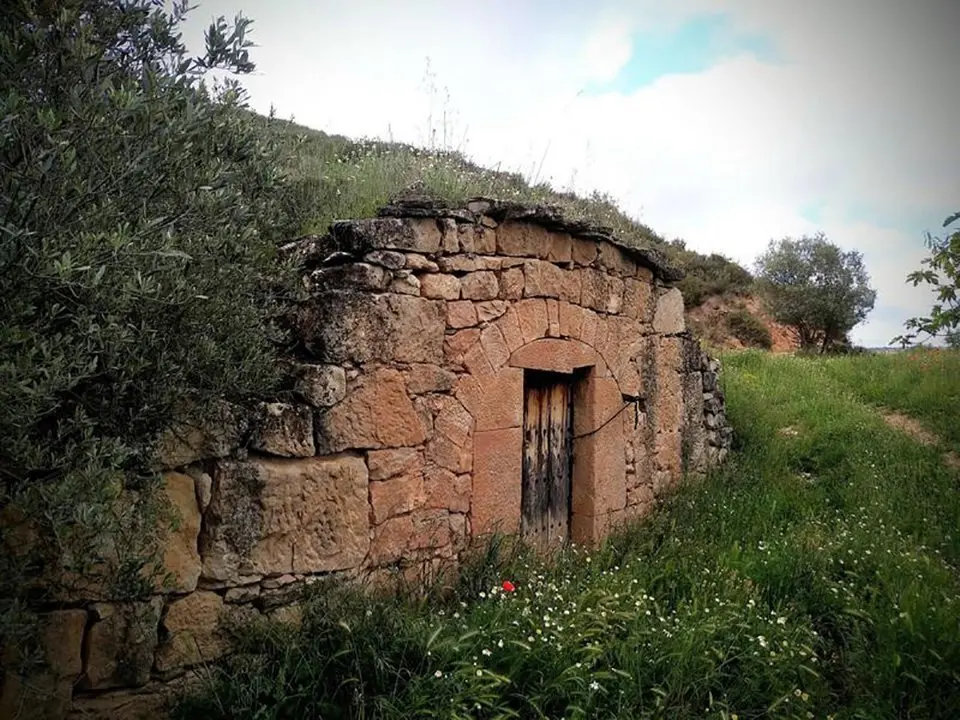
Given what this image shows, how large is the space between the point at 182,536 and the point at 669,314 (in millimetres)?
4725

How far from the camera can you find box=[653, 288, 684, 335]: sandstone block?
6379mm

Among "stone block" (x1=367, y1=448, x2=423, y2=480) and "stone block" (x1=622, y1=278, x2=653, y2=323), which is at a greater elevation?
"stone block" (x1=622, y1=278, x2=653, y2=323)

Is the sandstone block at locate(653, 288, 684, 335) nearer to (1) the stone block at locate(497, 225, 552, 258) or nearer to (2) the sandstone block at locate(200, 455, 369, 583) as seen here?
(1) the stone block at locate(497, 225, 552, 258)

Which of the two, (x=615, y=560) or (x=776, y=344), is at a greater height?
(x=776, y=344)

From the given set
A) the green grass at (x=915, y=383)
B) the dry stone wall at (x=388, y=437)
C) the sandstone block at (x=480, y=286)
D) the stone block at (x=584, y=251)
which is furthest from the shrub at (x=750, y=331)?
the sandstone block at (x=480, y=286)

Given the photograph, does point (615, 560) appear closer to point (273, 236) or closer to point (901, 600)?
point (901, 600)

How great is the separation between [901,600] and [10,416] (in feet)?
16.4

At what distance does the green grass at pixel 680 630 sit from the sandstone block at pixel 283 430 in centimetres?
78

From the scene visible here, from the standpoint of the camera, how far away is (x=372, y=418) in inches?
158

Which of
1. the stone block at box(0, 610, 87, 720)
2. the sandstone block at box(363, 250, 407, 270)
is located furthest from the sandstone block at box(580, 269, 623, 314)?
the stone block at box(0, 610, 87, 720)

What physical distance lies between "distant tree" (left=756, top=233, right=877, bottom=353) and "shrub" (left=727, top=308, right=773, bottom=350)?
2.05 feet

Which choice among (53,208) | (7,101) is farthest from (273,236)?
(7,101)

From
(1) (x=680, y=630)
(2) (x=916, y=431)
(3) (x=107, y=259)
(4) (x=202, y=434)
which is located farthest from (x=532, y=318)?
(2) (x=916, y=431)

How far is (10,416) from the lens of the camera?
84.4 inches
